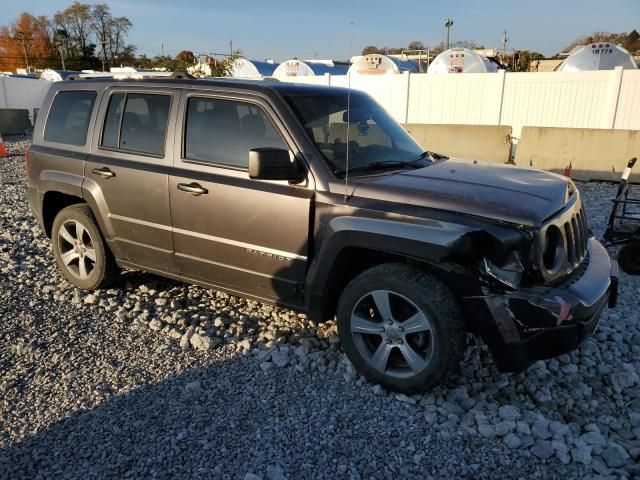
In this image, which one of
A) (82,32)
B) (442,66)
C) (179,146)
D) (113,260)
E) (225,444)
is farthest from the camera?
(82,32)

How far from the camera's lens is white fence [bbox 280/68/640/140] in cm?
1518

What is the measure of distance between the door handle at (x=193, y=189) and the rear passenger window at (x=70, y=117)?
1384 mm

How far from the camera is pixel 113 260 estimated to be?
5.02m

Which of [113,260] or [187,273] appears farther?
[113,260]

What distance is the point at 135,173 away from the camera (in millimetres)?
4453

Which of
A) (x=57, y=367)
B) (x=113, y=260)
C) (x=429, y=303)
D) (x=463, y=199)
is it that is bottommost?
(x=57, y=367)

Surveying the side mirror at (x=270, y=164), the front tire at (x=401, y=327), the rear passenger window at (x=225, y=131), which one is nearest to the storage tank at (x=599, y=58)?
the rear passenger window at (x=225, y=131)

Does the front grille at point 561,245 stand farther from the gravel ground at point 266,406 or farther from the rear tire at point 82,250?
the rear tire at point 82,250

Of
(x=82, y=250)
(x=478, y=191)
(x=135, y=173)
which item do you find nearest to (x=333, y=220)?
(x=478, y=191)

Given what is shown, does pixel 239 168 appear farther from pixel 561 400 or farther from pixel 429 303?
pixel 561 400

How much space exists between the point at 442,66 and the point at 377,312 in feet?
72.3

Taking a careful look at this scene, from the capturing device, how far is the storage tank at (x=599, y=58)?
1972 cm

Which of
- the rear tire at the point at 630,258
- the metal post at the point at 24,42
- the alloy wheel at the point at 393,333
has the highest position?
the metal post at the point at 24,42

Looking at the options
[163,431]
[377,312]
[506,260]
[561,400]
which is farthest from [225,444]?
[561,400]
